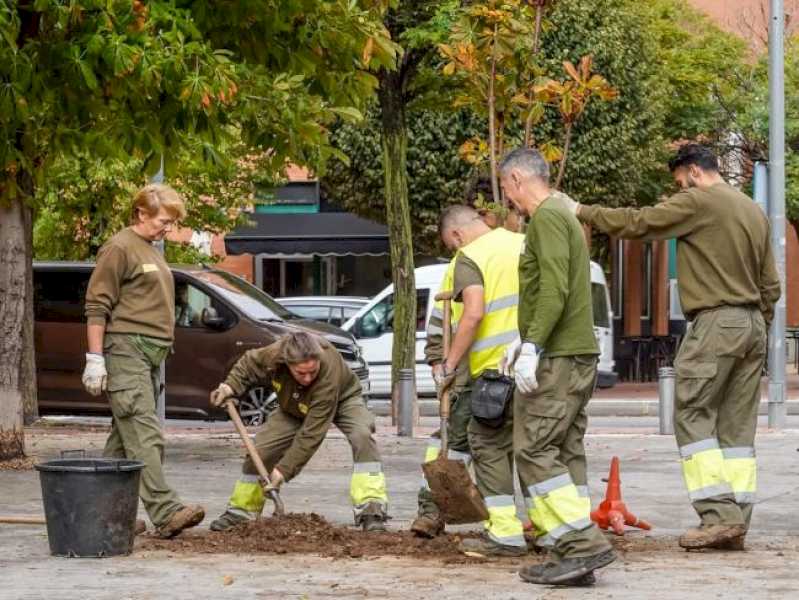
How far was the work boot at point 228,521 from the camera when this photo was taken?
10344 millimetres

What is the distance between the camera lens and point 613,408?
25.4 m

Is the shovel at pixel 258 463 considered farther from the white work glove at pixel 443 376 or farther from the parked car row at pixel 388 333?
the parked car row at pixel 388 333

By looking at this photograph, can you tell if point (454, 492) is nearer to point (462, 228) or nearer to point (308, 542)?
point (308, 542)

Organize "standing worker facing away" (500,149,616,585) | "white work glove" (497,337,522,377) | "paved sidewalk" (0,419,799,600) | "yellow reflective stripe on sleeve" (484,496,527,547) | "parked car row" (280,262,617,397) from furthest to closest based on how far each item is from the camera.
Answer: "parked car row" (280,262,617,397) < "yellow reflective stripe on sleeve" (484,496,527,547) < "white work glove" (497,337,522,377) < "standing worker facing away" (500,149,616,585) < "paved sidewalk" (0,419,799,600)

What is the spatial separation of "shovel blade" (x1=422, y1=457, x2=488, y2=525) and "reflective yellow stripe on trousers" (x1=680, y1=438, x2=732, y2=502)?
103cm

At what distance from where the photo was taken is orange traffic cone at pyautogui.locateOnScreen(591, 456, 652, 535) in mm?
10438

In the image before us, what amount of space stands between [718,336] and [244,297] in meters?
10.8

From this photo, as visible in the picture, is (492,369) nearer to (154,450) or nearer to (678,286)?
(678,286)

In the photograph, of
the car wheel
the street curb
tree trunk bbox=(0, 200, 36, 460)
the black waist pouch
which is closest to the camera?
the black waist pouch

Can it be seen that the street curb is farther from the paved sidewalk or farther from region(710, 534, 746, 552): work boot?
region(710, 534, 746, 552): work boot

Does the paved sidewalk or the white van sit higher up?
the white van

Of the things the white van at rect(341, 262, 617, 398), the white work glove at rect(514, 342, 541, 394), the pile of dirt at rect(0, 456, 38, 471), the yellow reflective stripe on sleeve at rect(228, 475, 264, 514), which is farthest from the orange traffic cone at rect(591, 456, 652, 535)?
the white van at rect(341, 262, 617, 398)

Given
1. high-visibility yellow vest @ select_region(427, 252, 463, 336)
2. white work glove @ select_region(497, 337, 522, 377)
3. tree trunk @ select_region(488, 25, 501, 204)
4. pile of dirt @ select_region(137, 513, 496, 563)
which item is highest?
tree trunk @ select_region(488, 25, 501, 204)

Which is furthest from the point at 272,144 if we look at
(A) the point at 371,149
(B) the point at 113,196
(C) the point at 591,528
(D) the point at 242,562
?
(A) the point at 371,149
